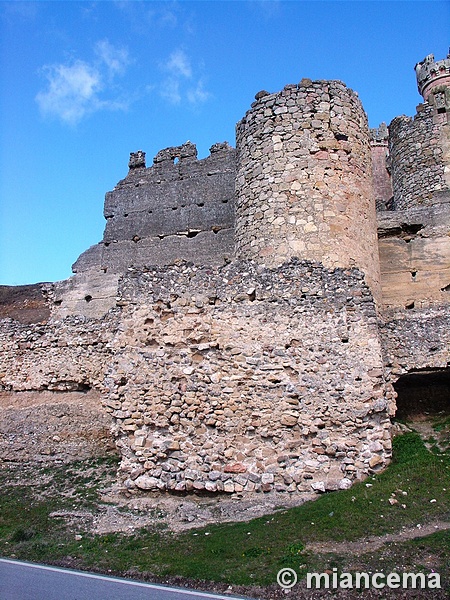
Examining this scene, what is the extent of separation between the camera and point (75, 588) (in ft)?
18.9

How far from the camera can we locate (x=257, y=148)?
1152 centimetres

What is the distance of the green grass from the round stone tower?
425 cm

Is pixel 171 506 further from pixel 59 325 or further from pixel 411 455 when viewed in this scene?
pixel 59 325

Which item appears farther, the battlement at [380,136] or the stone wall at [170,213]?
the battlement at [380,136]

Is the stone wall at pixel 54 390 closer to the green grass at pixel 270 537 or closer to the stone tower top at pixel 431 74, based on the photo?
the green grass at pixel 270 537

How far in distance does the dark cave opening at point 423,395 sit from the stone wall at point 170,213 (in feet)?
24.3

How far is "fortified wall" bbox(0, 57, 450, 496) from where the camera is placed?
876 centimetres

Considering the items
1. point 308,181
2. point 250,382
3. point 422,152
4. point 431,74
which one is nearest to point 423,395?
point 250,382

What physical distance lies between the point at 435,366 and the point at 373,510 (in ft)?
13.2

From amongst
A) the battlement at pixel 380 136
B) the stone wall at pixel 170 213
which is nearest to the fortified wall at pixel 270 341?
the stone wall at pixel 170 213

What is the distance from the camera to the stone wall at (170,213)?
17672mm

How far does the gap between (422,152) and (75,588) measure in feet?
52.6

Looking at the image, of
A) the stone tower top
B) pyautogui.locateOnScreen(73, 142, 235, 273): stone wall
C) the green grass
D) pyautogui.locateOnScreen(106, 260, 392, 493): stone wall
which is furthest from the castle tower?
the stone tower top

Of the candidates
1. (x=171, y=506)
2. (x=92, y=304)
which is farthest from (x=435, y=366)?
(x=92, y=304)
